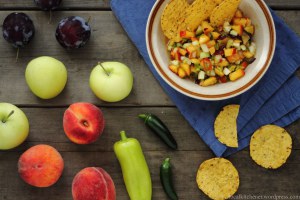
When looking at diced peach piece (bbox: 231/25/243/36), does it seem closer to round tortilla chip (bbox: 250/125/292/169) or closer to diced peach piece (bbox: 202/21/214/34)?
diced peach piece (bbox: 202/21/214/34)

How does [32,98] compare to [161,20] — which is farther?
[32,98]

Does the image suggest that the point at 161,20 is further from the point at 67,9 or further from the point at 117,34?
the point at 67,9

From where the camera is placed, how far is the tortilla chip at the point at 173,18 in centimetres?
162

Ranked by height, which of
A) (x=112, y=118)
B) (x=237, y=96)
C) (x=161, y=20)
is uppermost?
(x=161, y=20)

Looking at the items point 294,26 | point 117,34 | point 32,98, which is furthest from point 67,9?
point 294,26

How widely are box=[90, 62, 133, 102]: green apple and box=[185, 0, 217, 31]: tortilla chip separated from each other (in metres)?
0.27

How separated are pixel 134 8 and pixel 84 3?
0.60ft

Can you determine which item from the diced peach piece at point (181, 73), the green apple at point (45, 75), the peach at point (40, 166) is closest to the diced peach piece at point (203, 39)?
the diced peach piece at point (181, 73)

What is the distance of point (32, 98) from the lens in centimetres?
179

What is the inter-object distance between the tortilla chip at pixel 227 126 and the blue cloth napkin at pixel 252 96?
0.02 metres

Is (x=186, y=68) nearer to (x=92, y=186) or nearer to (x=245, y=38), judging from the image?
(x=245, y=38)

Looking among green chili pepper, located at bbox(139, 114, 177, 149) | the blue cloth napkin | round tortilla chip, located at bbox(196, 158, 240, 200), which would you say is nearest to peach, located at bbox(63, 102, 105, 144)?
green chili pepper, located at bbox(139, 114, 177, 149)

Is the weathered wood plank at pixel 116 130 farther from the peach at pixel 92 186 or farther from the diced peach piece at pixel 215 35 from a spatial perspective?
the diced peach piece at pixel 215 35

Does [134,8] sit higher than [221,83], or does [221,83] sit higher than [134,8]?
[134,8]
